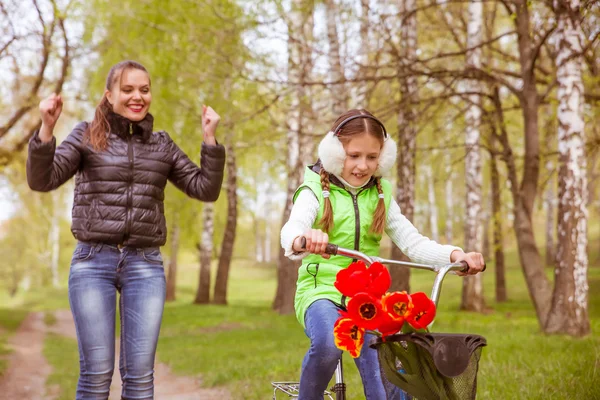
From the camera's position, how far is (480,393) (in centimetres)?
559

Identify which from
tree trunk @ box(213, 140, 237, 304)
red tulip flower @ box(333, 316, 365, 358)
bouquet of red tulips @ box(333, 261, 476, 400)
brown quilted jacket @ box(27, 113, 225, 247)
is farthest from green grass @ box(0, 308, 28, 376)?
bouquet of red tulips @ box(333, 261, 476, 400)

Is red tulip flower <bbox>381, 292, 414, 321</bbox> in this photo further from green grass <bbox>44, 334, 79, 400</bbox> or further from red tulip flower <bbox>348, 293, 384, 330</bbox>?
green grass <bbox>44, 334, 79, 400</bbox>

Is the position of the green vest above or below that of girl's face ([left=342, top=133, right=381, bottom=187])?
below

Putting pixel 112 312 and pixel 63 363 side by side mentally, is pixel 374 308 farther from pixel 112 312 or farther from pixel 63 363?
pixel 63 363

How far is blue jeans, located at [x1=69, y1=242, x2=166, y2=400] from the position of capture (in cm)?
369

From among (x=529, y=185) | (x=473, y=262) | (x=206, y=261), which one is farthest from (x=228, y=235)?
(x=473, y=262)

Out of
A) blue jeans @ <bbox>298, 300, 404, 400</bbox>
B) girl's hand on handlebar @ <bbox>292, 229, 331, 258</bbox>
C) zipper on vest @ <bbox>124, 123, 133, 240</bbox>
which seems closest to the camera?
girl's hand on handlebar @ <bbox>292, 229, 331, 258</bbox>

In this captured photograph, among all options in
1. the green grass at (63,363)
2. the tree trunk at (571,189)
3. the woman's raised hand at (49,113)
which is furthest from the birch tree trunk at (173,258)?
the woman's raised hand at (49,113)

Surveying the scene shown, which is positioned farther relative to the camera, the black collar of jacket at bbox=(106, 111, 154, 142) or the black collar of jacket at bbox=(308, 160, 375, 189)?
the black collar of jacket at bbox=(106, 111, 154, 142)

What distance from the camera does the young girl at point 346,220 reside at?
10.5 feet

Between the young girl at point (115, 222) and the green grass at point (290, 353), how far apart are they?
263 cm

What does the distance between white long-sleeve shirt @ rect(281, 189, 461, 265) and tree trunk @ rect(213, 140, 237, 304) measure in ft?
50.1

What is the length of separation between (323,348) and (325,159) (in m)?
0.88

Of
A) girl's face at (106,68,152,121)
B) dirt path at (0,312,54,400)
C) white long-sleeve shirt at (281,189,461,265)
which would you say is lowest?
dirt path at (0,312,54,400)
